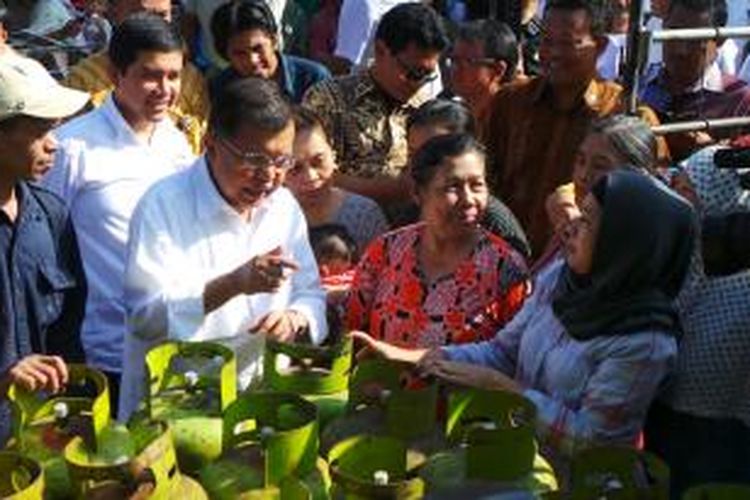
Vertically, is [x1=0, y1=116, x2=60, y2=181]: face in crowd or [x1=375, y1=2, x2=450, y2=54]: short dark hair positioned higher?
[x1=375, y1=2, x2=450, y2=54]: short dark hair

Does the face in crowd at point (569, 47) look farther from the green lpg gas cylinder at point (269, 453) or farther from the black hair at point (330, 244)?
the green lpg gas cylinder at point (269, 453)

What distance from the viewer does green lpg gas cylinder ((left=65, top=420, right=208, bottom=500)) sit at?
172cm

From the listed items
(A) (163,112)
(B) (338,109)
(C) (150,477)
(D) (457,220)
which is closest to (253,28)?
(B) (338,109)

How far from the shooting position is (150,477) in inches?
68.5

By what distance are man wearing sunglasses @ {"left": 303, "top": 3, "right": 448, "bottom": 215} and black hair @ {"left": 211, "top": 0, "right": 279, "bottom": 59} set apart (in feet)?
1.82

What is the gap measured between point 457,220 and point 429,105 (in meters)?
0.83

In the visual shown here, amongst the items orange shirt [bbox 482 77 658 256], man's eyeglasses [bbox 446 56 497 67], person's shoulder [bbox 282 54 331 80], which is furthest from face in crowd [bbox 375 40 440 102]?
person's shoulder [bbox 282 54 331 80]

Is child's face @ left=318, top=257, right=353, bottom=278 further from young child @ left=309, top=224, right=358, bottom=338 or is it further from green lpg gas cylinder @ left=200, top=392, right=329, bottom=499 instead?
green lpg gas cylinder @ left=200, top=392, right=329, bottom=499

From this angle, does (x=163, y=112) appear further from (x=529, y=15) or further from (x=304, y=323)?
(x=529, y=15)

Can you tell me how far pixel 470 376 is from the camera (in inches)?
91.7

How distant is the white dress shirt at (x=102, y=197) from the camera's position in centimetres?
327

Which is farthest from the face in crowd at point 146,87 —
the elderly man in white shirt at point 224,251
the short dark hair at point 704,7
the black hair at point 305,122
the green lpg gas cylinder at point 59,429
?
the short dark hair at point 704,7

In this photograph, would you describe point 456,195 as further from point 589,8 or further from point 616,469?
point 589,8

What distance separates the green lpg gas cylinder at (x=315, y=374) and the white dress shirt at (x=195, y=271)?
0.78ft
